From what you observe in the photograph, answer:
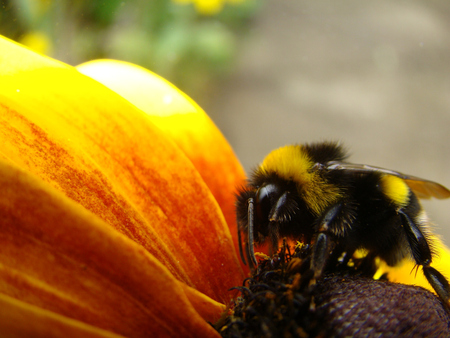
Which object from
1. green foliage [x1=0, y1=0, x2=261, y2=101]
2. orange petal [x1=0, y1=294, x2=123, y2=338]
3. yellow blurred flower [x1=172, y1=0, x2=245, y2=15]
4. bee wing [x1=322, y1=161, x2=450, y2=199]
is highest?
yellow blurred flower [x1=172, y1=0, x2=245, y2=15]

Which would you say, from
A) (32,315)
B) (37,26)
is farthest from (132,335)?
(37,26)

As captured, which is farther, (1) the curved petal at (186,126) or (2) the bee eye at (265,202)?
(1) the curved petal at (186,126)

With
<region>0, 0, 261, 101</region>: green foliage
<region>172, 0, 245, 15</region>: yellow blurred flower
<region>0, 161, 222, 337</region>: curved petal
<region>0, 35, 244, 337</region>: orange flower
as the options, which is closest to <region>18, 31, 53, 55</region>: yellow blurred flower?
<region>0, 0, 261, 101</region>: green foliage

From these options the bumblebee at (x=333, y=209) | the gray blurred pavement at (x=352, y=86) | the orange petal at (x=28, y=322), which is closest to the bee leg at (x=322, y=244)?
the bumblebee at (x=333, y=209)

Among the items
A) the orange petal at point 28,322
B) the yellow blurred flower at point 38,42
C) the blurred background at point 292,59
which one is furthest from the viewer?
the blurred background at point 292,59

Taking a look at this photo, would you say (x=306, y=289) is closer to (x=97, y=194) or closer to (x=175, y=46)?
(x=97, y=194)

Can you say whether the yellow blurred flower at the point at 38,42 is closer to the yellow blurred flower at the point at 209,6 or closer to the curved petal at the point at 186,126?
the curved petal at the point at 186,126

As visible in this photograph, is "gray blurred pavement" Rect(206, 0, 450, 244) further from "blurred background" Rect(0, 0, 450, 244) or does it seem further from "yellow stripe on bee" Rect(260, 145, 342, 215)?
"yellow stripe on bee" Rect(260, 145, 342, 215)

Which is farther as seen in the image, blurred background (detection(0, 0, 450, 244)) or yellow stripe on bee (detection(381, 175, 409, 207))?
blurred background (detection(0, 0, 450, 244))
